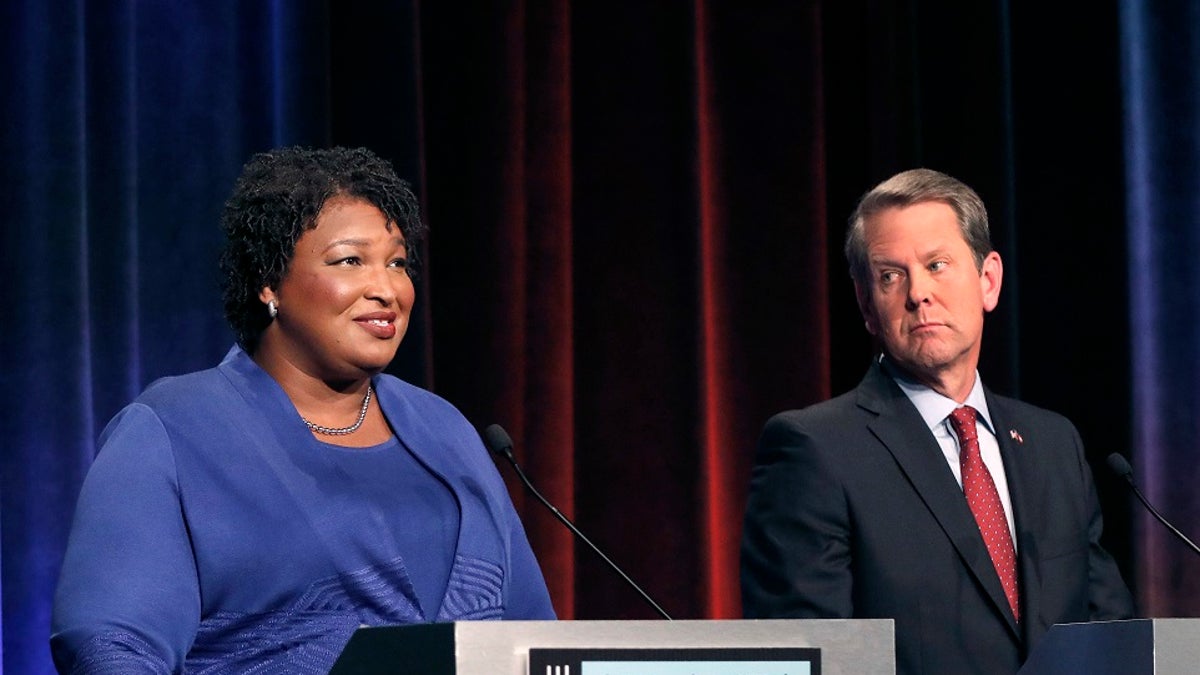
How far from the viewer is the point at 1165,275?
3.93 meters

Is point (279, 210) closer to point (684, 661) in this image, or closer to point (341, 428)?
point (341, 428)

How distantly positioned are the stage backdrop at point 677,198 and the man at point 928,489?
87 cm

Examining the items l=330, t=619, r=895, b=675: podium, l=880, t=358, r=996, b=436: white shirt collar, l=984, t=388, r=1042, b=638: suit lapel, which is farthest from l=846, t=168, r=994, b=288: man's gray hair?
l=330, t=619, r=895, b=675: podium

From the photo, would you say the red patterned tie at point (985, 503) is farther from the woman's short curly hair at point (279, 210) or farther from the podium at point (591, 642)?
the podium at point (591, 642)

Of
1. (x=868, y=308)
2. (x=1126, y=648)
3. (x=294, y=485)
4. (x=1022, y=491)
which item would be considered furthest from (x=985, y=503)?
(x=294, y=485)

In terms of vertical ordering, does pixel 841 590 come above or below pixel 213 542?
below

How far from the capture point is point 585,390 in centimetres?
388

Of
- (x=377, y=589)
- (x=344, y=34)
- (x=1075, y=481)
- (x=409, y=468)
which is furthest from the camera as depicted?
(x=344, y=34)

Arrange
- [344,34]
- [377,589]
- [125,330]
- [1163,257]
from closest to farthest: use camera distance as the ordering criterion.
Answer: [377,589] → [125,330] → [344,34] → [1163,257]

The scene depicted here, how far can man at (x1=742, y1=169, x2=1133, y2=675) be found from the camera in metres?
2.77

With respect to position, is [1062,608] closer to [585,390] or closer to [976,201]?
[976,201]

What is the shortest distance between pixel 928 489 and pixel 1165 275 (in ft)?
4.55

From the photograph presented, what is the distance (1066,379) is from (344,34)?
6.06 feet

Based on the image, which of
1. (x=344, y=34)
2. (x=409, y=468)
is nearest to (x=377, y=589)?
(x=409, y=468)
